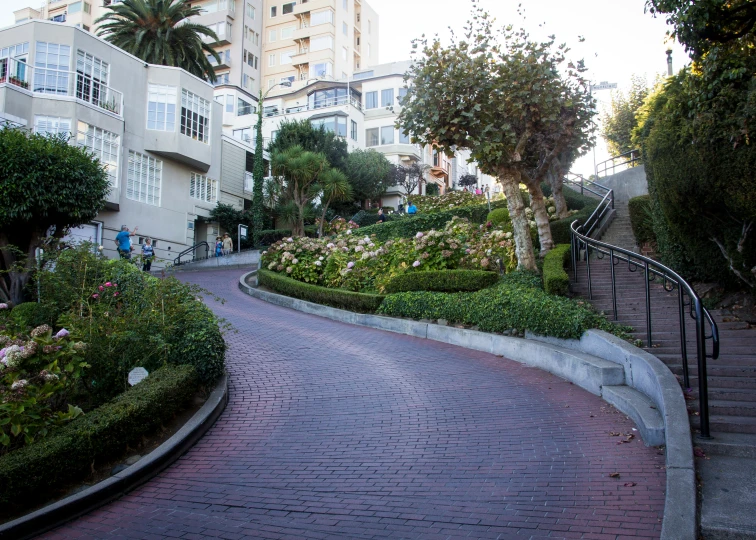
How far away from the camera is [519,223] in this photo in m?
13.4

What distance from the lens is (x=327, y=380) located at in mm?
8766

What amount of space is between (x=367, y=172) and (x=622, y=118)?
16659 mm

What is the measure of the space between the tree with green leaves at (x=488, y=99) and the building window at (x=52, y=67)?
17.7 m

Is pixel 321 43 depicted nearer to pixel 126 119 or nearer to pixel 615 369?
pixel 126 119

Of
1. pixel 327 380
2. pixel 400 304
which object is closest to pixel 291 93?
pixel 400 304

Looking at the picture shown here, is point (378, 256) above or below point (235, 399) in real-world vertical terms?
above

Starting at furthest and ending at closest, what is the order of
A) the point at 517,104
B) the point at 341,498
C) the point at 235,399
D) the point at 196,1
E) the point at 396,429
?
the point at 196,1, the point at 517,104, the point at 235,399, the point at 396,429, the point at 341,498

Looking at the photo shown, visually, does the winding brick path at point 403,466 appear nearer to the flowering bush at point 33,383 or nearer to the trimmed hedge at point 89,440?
the trimmed hedge at point 89,440

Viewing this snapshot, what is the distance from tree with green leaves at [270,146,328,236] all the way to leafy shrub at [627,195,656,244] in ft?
54.2

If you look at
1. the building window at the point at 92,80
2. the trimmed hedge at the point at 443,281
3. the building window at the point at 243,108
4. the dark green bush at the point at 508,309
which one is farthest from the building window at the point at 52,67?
the building window at the point at 243,108

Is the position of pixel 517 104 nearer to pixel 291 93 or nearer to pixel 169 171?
pixel 169 171

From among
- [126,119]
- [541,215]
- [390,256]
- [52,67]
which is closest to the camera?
[541,215]

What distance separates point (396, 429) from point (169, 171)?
2626cm

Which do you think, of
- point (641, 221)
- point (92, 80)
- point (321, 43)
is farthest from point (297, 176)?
point (321, 43)
